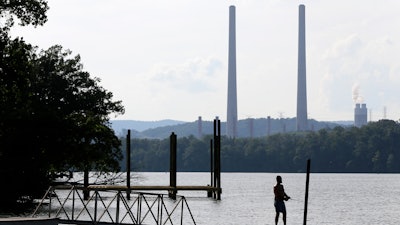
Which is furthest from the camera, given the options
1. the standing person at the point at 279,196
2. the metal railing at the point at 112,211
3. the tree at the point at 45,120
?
the tree at the point at 45,120

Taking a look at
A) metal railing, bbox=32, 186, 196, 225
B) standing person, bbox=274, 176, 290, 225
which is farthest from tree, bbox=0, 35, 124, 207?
standing person, bbox=274, 176, 290, 225

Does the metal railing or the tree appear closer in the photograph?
the metal railing

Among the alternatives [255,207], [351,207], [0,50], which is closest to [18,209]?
[0,50]

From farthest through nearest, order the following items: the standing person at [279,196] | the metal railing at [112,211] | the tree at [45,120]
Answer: the tree at [45,120] → the standing person at [279,196] → the metal railing at [112,211]

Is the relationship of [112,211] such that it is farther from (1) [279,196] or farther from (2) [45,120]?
(1) [279,196]

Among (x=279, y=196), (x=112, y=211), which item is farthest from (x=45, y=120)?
(x=279, y=196)

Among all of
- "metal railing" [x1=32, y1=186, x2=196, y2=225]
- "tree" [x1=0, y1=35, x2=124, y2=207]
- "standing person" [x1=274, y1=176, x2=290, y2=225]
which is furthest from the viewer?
"tree" [x1=0, y1=35, x2=124, y2=207]

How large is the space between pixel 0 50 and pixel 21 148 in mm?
13297

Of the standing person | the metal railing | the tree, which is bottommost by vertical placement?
the metal railing

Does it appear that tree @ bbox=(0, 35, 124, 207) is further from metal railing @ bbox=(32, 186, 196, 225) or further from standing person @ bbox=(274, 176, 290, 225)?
standing person @ bbox=(274, 176, 290, 225)

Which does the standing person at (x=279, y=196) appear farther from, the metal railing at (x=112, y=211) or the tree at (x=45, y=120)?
the tree at (x=45, y=120)

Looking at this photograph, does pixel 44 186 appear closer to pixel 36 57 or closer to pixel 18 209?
pixel 18 209

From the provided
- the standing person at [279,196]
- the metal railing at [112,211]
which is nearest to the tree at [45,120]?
the metal railing at [112,211]

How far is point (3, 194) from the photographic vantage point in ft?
197
